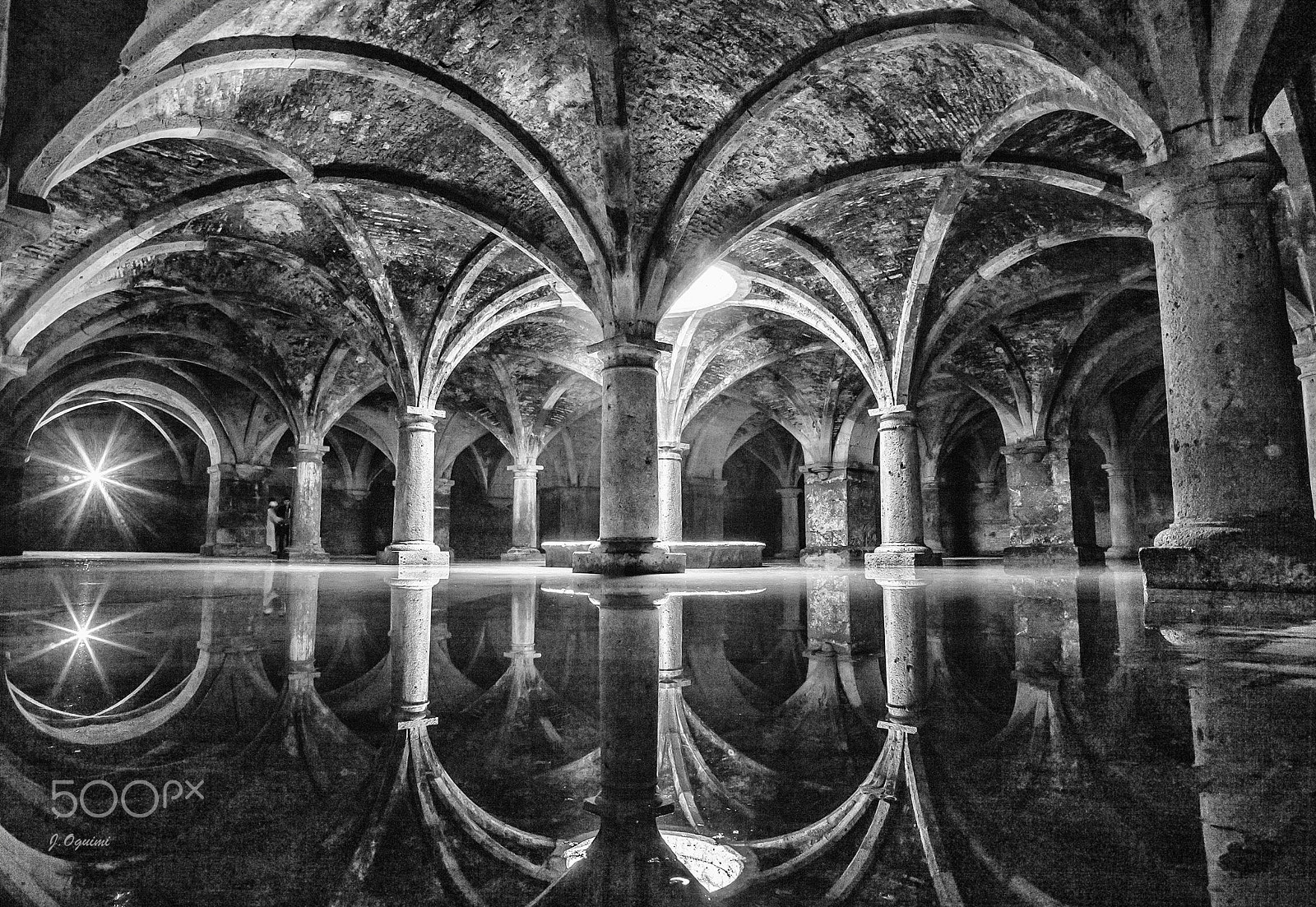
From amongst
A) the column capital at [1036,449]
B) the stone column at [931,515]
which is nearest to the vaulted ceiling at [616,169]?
the column capital at [1036,449]

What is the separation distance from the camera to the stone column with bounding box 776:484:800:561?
25906 mm

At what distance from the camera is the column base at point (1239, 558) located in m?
4.12

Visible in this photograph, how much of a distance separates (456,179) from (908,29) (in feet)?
18.5

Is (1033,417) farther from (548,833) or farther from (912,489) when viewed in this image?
(548,833)

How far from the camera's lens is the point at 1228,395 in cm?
446

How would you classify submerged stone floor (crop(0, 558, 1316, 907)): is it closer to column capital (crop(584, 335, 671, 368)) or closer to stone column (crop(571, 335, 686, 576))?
stone column (crop(571, 335, 686, 576))

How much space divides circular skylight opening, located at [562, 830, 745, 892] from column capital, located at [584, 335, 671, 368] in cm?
801

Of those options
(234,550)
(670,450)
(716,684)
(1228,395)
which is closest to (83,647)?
(716,684)

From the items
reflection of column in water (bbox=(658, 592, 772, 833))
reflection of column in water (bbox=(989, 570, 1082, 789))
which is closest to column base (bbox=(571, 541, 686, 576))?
Result: reflection of column in water (bbox=(989, 570, 1082, 789))

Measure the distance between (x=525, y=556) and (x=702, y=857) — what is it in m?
19.2

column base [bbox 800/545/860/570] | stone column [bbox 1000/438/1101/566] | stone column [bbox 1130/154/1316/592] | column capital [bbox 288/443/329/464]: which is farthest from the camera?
column base [bbox 800/545/860/570]

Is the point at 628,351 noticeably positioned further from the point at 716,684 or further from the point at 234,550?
the point at 234,550

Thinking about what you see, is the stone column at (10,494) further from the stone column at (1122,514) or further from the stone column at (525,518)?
the stone column at (1122,514)

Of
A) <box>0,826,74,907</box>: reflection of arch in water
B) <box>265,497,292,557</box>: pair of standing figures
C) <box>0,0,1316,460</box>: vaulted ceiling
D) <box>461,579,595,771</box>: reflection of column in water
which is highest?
<box>0,0,1316,460</box>: vaulted ceiling
